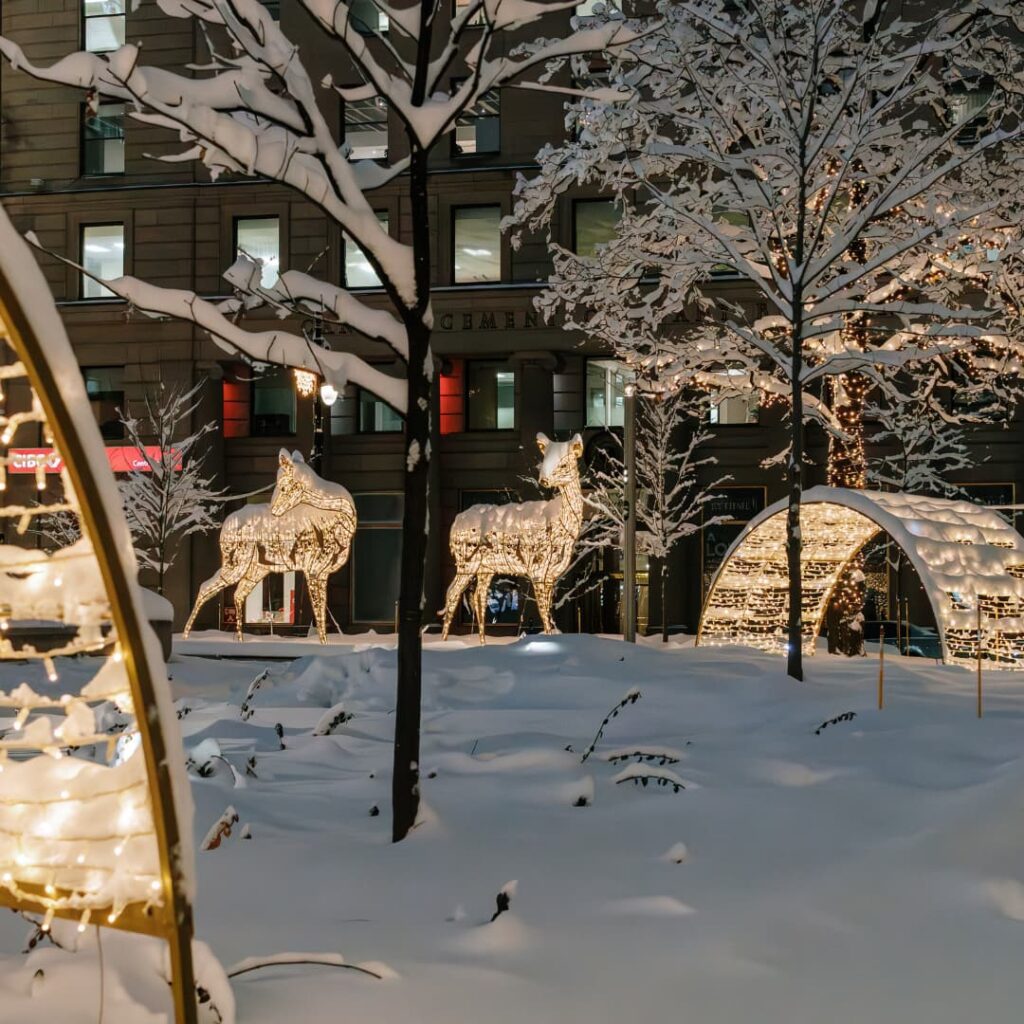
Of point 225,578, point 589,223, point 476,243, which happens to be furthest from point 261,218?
point 225,578

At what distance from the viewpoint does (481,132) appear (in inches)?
1249

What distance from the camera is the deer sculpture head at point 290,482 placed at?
2098 centimetres

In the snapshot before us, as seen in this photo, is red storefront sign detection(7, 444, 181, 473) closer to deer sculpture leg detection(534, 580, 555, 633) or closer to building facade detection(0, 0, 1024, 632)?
building facade detection(0, 0, 1024, 632)

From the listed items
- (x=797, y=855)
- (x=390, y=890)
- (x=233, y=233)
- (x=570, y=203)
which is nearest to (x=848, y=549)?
(x=797, y=855)

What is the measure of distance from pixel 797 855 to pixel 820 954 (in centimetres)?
119

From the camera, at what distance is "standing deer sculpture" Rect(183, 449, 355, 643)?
2125 centimetres

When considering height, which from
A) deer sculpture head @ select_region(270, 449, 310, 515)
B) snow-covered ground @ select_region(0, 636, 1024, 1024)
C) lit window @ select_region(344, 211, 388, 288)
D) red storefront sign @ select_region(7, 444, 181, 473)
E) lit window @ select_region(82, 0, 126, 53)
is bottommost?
snow-covered ground @ select_region(0, 636, 1024, 1024)

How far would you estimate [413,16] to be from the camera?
5973 millimetres

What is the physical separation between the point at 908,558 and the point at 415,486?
8702 millimetres

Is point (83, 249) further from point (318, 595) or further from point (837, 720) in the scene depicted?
point (837, 720)

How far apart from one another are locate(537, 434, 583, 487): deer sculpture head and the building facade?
10624mm

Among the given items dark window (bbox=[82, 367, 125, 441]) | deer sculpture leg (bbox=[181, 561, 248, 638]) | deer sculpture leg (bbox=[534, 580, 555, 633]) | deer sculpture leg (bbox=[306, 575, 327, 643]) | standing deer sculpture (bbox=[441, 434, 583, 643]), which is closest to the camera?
standing deer sculpture (bbox=[441, 434, 583, 643])

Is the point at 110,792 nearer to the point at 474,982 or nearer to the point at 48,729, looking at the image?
the point at 48,729

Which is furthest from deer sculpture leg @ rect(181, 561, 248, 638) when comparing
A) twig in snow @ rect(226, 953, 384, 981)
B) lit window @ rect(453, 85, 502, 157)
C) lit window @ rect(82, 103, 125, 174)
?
twig in snow @ rect(226, 953, 384, 981)
